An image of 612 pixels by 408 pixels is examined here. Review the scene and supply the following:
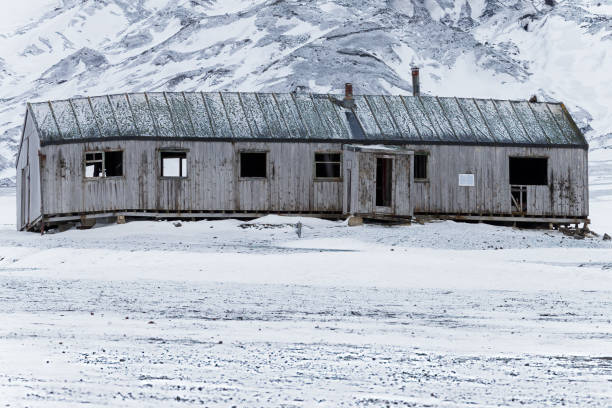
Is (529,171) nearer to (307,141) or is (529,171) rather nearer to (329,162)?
(329,162)

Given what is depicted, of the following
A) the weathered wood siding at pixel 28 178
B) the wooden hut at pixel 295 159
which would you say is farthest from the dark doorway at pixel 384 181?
the weathered wood siding at pixel 28 178

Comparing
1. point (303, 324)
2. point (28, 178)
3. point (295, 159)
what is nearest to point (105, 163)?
point (28, 178)

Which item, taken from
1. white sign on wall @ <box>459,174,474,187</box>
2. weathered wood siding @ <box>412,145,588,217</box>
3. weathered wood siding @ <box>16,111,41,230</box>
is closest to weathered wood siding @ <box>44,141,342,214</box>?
weathered wood siding @ <box>16,111,41,230</box>

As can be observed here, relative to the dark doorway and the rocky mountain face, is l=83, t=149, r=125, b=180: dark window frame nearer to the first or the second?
Answer: the dark doorway

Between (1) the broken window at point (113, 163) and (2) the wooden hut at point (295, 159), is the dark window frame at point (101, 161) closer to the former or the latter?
(2) the wooden hut at point (295, 159)

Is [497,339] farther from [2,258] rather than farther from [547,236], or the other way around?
[547,236]

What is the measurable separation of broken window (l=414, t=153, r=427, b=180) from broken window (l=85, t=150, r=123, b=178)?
9.31m

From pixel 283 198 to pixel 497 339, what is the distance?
21882mm

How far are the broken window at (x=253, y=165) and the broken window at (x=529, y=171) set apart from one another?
8.18m

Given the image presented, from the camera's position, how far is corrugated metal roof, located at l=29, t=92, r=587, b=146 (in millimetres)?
35125

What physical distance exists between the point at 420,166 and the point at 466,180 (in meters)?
1.55

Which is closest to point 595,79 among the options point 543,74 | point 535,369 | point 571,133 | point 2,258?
point 543,74

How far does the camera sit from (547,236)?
33844 millimetres

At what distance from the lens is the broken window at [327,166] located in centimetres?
3572
